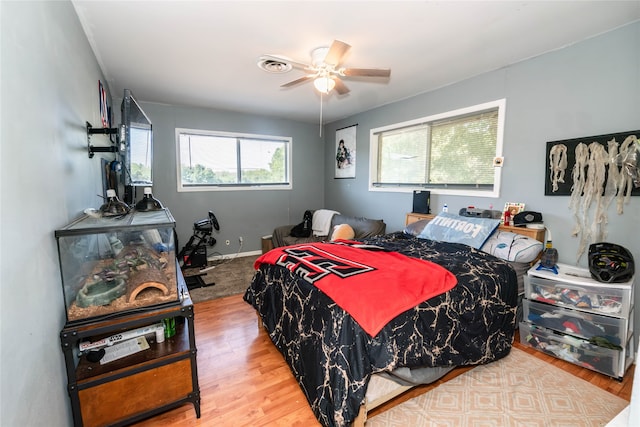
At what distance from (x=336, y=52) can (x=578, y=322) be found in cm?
277

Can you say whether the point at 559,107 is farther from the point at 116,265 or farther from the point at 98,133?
the point at 98,133

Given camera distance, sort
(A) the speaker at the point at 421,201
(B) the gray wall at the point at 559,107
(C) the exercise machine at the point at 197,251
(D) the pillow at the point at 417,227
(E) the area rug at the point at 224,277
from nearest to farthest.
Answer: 1. (B) the gray wall at the point at 559,107
2. (D) the pillow at the point at 417,227
3. (E) the area rug at the point at 224,277
4. (A) the speaker at the point at 421,201
5. (C) the exercise machine at the point at 197,251

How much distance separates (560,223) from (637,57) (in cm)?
138

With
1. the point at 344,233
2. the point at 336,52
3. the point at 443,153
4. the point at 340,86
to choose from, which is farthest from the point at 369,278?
the point at 443,153

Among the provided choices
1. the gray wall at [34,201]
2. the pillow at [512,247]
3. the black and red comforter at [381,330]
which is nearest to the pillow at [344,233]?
the black and red comforter at [381,330]

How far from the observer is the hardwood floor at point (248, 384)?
1.70 m

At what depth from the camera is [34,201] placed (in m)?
1.13

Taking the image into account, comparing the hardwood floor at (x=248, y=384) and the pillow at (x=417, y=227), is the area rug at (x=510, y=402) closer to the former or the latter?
the hardwood floor at (x=248, y=384)

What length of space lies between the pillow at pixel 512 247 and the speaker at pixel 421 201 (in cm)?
109

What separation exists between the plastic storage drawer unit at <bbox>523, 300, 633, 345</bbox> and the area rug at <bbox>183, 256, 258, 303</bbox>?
3.14 metres

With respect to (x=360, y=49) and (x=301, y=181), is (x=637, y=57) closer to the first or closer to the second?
(x=360, y=49)

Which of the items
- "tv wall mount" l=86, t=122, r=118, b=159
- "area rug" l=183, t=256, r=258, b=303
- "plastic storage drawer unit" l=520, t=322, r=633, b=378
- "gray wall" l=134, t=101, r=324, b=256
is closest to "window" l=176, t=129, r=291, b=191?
"gray wall" l=134, t=101, r=324, b=256

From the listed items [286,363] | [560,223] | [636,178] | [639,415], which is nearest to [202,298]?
[286,363]

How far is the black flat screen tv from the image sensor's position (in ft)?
5.96
